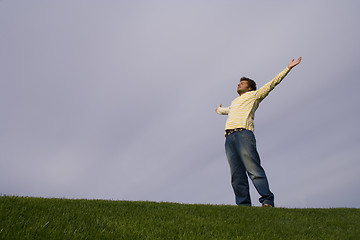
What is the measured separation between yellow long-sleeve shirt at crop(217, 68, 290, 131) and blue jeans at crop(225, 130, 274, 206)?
0.27m

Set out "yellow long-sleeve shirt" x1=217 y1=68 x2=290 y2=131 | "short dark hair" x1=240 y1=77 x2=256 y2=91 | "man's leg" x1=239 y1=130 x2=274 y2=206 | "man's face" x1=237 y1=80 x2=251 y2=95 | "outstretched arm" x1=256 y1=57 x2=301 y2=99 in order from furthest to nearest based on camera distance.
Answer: "short dark hair" x1=240 y1=77 x2=256 y2=91 → "man's face" x1=237 y1=80 x2=251 y2=95 → "yellow long-sleeve shirt" x1=217 y1=68 x2=290 y2=131 → "outstretched arm" x1=256 y1=57 x2=301 y2=99 → "man's leg" x1=239 y1=130 x2=274 y2=206

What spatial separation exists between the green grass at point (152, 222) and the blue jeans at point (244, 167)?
27.9 inches

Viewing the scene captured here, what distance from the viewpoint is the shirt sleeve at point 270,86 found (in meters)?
6.95

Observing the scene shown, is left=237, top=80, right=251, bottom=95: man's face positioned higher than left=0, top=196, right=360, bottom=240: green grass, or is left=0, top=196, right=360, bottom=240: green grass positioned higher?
left=237, top=80, right=251, bottom=95: man's face

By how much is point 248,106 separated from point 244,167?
154 centimetres

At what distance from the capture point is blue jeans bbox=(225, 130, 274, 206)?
6664mm

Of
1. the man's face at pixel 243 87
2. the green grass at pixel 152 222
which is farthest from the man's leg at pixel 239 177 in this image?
the man's face at pixel 243 87

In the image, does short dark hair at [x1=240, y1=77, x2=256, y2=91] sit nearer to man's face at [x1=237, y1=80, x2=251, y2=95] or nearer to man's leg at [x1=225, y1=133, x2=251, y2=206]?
man's face at [x1=237, y1=80, x2=251, y2=95]

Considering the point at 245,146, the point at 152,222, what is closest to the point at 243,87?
the point at 245,146

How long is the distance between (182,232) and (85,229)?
133 cm

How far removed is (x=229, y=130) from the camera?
23.8ft

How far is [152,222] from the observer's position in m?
4.36

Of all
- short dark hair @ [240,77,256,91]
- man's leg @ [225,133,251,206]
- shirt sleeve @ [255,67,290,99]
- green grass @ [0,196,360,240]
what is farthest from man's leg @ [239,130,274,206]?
short dark hair @ [240,77,256,91]

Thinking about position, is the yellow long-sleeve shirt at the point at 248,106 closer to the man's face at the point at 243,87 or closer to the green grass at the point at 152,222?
the man's face at the point at 243,87
